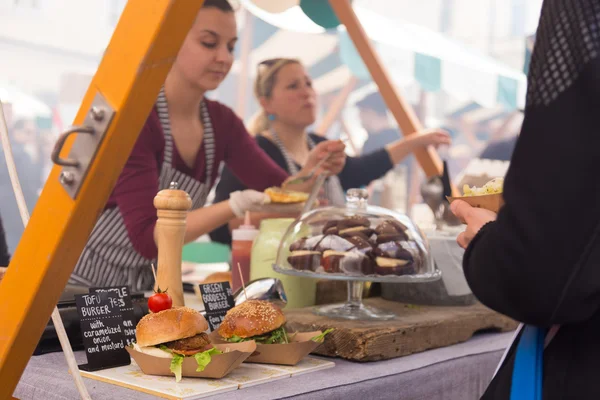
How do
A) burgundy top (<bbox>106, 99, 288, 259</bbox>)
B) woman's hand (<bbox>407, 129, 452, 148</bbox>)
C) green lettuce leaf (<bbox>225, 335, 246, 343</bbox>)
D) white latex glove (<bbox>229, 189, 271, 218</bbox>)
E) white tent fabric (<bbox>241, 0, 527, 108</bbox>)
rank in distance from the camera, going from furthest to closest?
white tent fabric (<bbox>241, 0, 527, 108</bbox>)
woman's hand (<bbox>407, 129, 452, 148</bbox>)
burgundy top (<bbox>106, 99, 288, 259</bbox>)
white latex glove (<bbox>229, 189, 271, 218</bbox>)
green lettuce leaf (<bbox>225, 335, 246, 343</bbox>)

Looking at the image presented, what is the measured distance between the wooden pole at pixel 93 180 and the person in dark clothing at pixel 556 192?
43cm

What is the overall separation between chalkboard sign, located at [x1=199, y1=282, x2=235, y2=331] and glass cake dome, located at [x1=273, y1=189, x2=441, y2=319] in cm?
13

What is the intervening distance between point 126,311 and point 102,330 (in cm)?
6

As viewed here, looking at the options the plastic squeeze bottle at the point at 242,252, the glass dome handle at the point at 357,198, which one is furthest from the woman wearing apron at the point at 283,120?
the glass dome handle at the point at 357,198

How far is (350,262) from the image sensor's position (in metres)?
1.46

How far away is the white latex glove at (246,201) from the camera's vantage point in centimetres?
195

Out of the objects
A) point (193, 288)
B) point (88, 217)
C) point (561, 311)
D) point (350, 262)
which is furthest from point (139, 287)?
point (561, 311)

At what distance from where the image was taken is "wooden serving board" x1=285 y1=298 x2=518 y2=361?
4.53 feet

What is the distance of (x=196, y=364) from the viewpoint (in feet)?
3.65

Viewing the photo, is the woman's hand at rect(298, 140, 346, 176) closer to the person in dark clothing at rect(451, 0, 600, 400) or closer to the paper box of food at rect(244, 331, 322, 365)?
the paper box of food at rect(244, 331, 322, 365)

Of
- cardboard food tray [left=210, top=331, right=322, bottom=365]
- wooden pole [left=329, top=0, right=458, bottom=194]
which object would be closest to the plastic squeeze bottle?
cardboard food tray [left=210, top=331, right=322, bottom=365]

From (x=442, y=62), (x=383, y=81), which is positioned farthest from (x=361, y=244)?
(x=442, y=62)

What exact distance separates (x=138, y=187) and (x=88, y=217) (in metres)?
1.22

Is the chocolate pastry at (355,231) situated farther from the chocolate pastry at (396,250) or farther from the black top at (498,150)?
the black top at (498,150)
